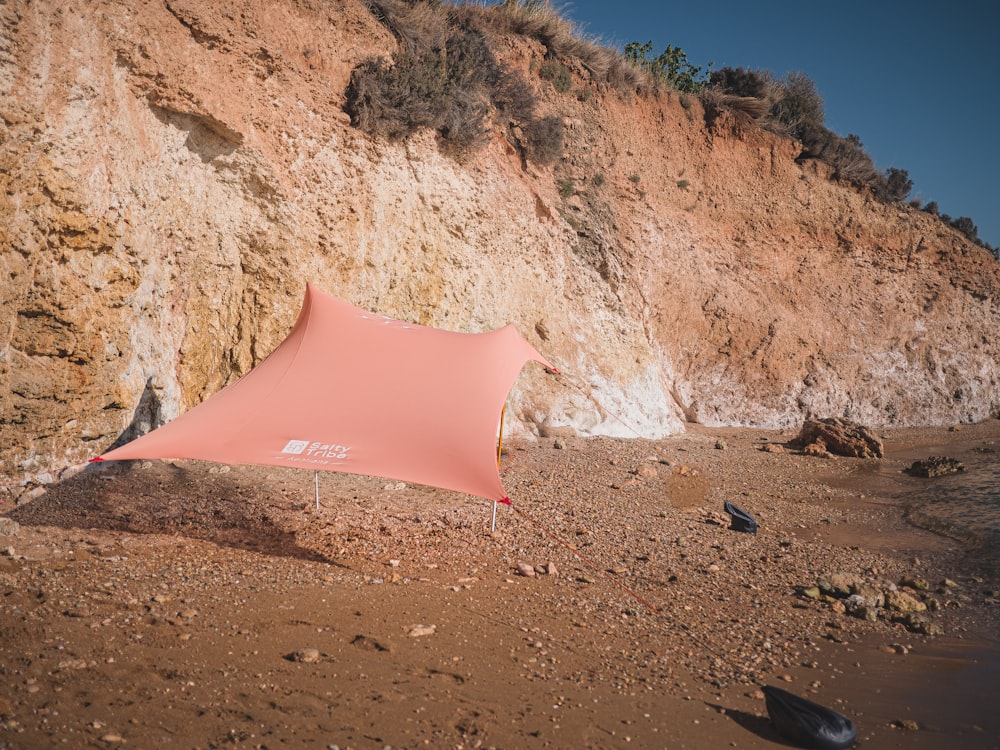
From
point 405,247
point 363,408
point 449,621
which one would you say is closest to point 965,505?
point 449,621

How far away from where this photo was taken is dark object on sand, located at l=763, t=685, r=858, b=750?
142 inches

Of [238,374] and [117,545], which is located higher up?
[238,374]

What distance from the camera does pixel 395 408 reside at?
6.00 meters

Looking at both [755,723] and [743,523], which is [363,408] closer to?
[755,723]

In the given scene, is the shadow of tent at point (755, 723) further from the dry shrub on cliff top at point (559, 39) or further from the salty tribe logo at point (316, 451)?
the dry shrub on cliff top at point (559, 39)

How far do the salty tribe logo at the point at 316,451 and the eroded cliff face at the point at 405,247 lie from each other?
10.9 ft

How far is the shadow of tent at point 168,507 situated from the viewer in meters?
6.05

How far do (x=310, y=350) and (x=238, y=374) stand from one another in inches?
111

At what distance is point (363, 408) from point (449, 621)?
207cm

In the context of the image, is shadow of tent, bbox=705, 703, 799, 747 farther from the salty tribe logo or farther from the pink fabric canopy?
the salty tribe logo

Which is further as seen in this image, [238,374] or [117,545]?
[238,374]

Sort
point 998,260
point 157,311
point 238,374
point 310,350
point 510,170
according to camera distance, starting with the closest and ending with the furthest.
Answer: point 310,350
point 157,311
point 238,374
point 510,170
point 998,260

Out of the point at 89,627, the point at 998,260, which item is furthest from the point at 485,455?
the point at 998,260

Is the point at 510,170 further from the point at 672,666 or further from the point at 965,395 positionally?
the point at 965,395
